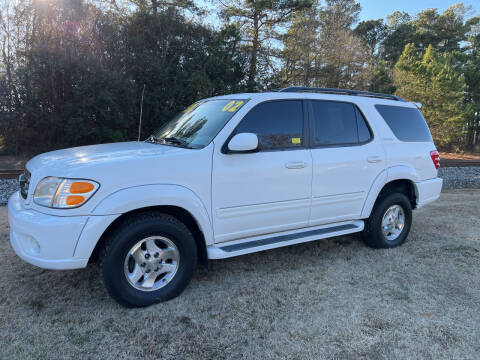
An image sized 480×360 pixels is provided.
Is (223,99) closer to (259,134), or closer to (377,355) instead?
(259,134)

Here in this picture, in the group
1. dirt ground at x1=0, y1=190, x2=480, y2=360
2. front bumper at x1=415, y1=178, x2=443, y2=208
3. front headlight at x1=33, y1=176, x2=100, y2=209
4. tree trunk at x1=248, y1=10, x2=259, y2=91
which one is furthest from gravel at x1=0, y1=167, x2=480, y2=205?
tree trunk at x1=248, y1=10, x2=259, y2=91

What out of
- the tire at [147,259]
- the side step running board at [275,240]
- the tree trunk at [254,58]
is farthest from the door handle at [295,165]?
the tree trunk at [254,58]

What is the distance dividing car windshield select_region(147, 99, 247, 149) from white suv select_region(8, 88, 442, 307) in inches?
0.7

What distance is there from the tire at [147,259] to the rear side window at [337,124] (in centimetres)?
180

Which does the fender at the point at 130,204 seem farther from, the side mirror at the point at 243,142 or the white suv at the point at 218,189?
the side mirror at the point at 243,142

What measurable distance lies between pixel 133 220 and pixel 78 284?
44.1 inches

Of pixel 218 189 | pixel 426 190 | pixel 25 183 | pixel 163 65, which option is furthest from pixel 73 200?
pixel 163 65

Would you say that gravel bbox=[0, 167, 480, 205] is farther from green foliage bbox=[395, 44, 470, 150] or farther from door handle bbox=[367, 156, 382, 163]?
green foliage bbox=[395, 44, 470, 150]

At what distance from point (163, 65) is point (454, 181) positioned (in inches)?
496

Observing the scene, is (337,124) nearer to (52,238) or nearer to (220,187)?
(220,187)

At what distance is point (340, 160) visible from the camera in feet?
12.4

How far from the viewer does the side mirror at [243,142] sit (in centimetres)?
303

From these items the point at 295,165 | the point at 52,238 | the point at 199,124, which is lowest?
the point at 52,238

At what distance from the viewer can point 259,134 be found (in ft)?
11.1
